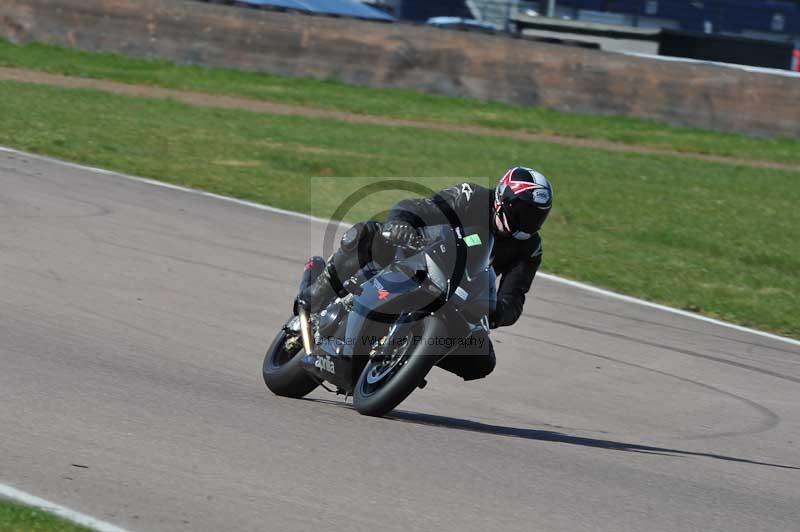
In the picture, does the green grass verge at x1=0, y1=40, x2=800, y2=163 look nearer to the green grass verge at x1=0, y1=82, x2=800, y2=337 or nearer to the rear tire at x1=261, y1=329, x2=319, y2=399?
the green grass verge at x1=0, y1=82, x2=800, y2=337

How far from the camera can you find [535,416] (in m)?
7.60

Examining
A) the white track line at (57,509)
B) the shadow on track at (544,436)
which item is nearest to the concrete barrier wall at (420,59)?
the shadow on track at (544,436)

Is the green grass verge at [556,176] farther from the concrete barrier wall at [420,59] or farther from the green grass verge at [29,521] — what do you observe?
the green grass verge at [29,521]

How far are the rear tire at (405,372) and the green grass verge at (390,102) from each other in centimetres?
1492

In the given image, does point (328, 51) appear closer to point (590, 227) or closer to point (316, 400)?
point (590, 227)

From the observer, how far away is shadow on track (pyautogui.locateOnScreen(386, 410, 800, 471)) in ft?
22.3

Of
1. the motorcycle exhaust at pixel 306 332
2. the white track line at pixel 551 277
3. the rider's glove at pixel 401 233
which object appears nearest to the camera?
the rider's glove at pixel 401 233

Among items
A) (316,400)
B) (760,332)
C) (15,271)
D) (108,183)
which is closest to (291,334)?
(316,400)

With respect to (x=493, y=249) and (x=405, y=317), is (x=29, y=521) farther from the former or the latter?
(x=493, y=249)

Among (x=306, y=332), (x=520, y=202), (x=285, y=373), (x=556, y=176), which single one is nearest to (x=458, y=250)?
(x=520, y=202)

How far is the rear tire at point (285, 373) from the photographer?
7055 millimetres

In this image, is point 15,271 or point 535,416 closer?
point 535,416

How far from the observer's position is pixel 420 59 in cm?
2194

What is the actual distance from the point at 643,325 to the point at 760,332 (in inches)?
46.3
